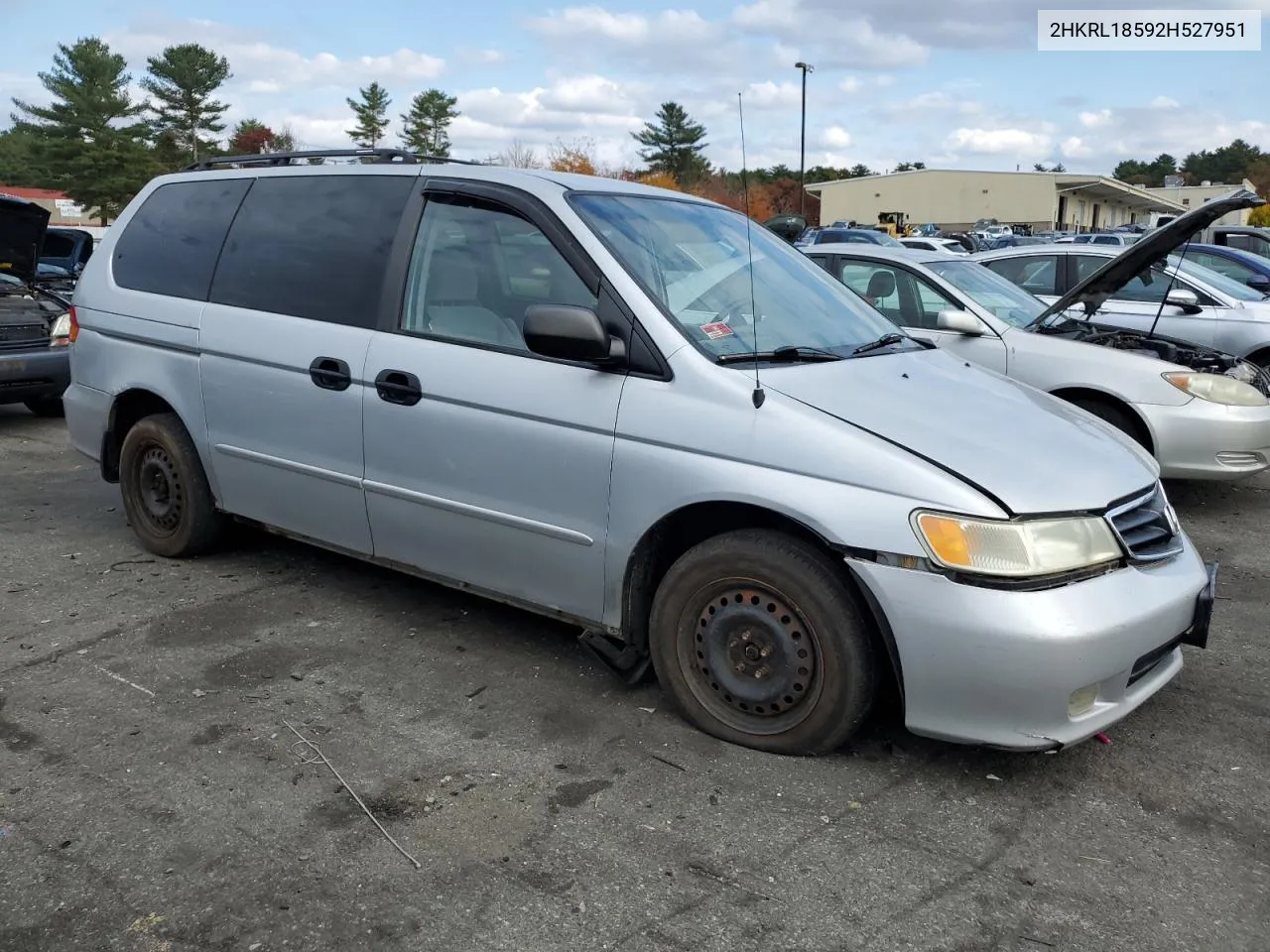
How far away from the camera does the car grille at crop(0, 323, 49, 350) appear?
28.4ft

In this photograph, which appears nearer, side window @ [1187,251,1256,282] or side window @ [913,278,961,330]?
side window @ [913,278,961,330]

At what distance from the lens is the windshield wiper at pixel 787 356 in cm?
354

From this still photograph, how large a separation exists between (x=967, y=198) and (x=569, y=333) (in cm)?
7886

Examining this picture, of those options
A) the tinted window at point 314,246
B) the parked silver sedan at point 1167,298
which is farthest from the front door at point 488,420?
the parked silver sedan at point 1167,298

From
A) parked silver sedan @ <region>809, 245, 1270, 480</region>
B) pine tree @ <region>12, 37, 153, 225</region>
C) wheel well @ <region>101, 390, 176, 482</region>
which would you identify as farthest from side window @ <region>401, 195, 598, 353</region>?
pine tree @ <region>12, 37, 153, 225</region>

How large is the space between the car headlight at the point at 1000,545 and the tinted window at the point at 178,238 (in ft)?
11.3

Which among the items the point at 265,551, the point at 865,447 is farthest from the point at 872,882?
the point at 265,551

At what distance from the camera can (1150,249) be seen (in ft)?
19.6

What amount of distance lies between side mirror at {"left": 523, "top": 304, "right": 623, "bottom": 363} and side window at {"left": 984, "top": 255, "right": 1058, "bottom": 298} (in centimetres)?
673

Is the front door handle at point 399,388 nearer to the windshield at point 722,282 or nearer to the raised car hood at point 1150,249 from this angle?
the windshield at point 722,282

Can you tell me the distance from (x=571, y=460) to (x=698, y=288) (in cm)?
77

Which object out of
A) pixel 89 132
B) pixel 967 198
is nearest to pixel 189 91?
pixel 89 132

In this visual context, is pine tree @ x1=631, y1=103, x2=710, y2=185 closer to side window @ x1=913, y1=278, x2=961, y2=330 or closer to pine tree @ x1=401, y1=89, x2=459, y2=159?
pine tree @ x1=401, y1=89, x2=459, y2=159

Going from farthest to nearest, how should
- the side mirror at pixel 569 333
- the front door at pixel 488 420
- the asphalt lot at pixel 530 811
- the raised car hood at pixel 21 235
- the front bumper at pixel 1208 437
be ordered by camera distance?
the raised car hood at pixel 21 235
the front bumper at pixel 1208 437
the front door at pixel 488 420
the side mirror at pixel 569 333
the asphalt lot at pixel 530 811
